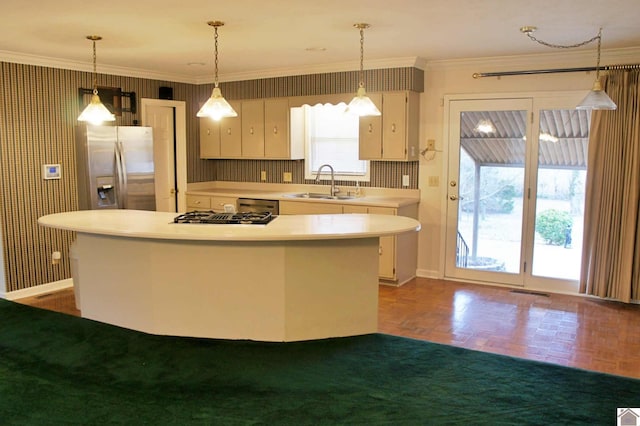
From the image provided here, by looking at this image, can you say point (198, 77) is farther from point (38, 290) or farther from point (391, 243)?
point (391, 243)

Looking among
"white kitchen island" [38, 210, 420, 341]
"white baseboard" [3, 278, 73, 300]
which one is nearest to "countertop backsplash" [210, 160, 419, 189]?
"white kitchen island" [38, 210, 420, 341]

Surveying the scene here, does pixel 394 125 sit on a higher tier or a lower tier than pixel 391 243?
higher

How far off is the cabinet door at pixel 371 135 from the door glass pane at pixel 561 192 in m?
1.62

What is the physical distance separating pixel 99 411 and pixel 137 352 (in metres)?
0.77

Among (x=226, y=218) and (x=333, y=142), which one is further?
(x=333, y=142)

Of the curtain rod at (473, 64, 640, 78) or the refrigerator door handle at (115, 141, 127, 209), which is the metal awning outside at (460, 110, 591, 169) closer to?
the curtain rod at (473, 64, 640, 78)

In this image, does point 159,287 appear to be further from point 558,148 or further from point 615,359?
point 558,148

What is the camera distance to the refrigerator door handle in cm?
583

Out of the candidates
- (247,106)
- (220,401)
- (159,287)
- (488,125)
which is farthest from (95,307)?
(488,125)

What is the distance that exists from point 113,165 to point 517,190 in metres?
4.21

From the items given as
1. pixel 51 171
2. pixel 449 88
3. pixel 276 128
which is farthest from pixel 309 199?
pixel 51 171

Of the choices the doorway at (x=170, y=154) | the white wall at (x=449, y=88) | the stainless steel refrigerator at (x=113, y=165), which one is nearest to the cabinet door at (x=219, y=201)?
the doorway at (x=170, y=154)

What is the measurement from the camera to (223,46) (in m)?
5.04

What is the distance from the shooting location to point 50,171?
568 centimetres
